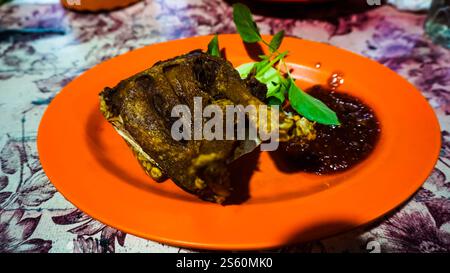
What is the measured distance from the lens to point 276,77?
1.20 m

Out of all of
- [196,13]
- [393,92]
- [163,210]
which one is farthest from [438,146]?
[196,13]

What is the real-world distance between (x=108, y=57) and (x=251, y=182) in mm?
917

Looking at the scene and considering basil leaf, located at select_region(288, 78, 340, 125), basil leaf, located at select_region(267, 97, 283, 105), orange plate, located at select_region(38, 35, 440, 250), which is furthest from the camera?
basil leaf, located at select_region(267, 97, 283, 105)

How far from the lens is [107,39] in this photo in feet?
5.47

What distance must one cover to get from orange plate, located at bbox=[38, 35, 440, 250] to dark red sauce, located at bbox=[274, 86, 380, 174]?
0.09 feet

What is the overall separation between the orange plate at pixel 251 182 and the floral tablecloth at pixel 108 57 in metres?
0.10

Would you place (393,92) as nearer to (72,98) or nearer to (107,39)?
(72,98)

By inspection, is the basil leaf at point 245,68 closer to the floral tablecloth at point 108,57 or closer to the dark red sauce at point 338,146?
the dark red sauce at point 338,146

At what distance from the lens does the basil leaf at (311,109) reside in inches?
38.9

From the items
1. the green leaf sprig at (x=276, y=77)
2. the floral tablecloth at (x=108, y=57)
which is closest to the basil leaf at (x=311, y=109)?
the green leaf sprig at (x=276, y=77)

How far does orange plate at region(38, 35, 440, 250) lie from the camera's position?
767mm

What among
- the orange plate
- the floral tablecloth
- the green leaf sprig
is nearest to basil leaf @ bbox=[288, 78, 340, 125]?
the green leaf sprig

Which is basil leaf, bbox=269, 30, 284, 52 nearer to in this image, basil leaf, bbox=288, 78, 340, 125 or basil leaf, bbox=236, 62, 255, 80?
basil leaf, bbox=236, 62, 255, 80
